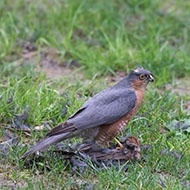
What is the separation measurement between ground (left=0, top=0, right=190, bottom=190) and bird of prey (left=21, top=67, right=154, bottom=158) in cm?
28

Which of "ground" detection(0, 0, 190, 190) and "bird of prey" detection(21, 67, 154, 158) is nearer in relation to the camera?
"ground" detection(0, 0, 190, 190)

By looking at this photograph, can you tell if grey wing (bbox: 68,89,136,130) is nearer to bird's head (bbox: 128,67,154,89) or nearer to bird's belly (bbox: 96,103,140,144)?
bird's belly (bbox: 96,103,140,144)

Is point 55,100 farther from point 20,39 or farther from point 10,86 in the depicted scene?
point 20,39

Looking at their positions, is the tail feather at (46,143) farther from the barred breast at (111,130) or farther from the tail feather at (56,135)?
the barred breast at (111,130)

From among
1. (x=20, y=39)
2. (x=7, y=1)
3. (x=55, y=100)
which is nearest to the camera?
(x=55, y=100)

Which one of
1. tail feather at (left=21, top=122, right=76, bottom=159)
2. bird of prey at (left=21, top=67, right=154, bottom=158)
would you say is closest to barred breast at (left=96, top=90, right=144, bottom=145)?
bird of prey at (left=21, top=67, right=154, bottom=158)

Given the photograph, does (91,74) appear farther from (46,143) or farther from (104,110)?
(46,143)

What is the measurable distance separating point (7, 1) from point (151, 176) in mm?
5468

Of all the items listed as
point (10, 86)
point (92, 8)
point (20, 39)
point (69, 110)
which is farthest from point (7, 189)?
point (92, 8)

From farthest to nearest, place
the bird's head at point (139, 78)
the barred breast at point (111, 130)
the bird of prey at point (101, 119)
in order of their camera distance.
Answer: the bird's head at point (139, 78), the barred breast at point (111, 130), the bird of prey at point (101, 119)

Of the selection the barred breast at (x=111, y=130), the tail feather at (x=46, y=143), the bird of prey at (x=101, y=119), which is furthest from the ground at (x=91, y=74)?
the barred breast at (x=111, y=130)

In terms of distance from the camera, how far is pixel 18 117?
21.1 ft

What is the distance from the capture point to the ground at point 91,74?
17.8 feet

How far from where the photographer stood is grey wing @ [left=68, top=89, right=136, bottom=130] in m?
5.67
